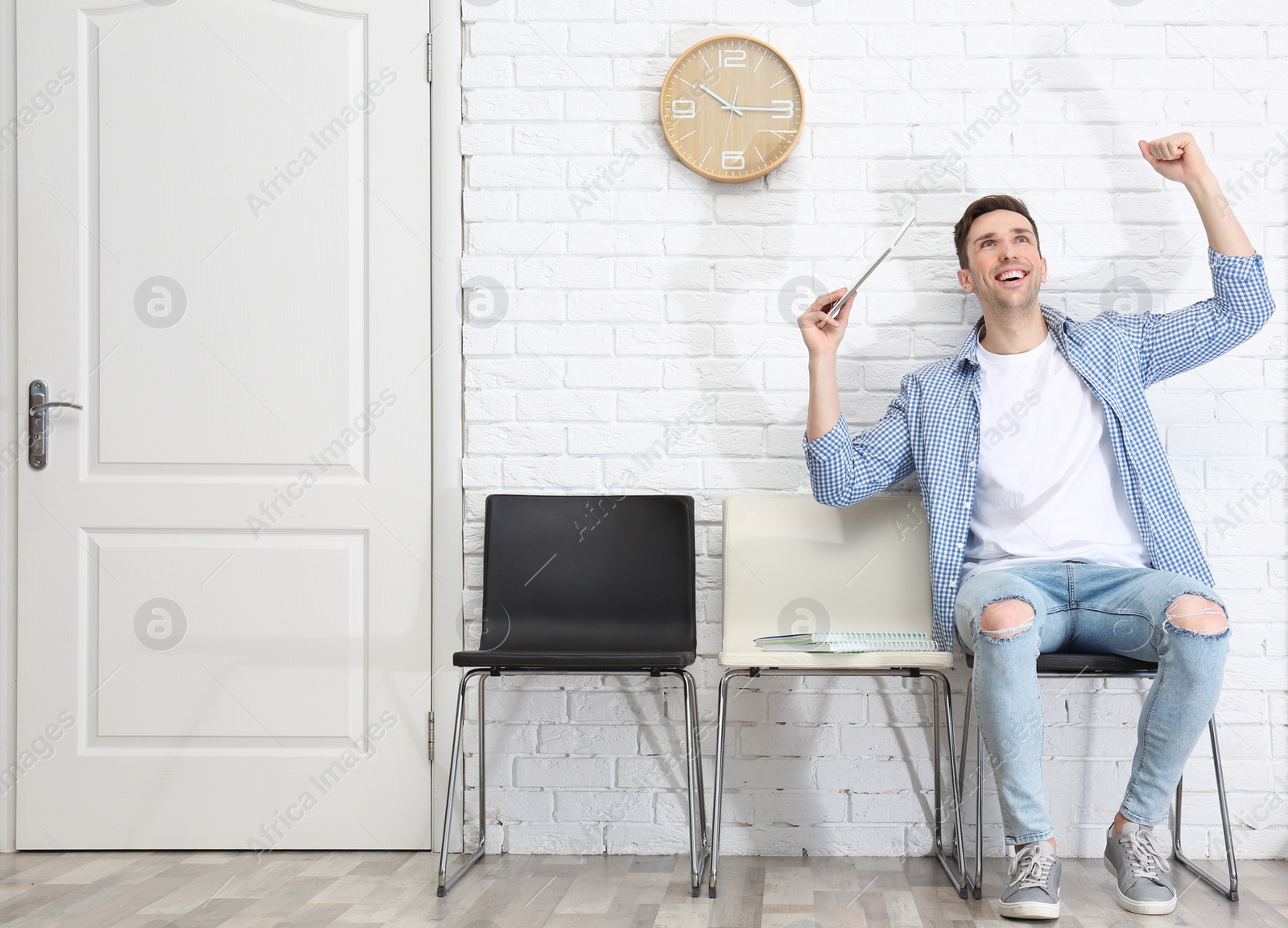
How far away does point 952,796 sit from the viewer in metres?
2.10

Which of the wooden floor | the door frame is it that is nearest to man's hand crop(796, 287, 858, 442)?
the door frame

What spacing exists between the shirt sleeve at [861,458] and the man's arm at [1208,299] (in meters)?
0.50

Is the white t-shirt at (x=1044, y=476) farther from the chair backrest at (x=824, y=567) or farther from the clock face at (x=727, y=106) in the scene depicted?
the clock face at (x=727, y=106)

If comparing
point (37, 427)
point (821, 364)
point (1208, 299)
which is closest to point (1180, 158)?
point (1208, 299)

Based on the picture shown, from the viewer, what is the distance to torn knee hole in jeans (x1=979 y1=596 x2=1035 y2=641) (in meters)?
1.66

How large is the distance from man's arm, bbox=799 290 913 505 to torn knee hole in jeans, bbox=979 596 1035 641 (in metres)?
0.40

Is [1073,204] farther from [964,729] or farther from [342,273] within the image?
[342,273]

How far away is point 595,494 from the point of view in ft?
7.11

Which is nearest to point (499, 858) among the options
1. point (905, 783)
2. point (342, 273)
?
point (905, 783)

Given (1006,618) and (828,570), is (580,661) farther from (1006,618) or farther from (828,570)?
(1006,618)

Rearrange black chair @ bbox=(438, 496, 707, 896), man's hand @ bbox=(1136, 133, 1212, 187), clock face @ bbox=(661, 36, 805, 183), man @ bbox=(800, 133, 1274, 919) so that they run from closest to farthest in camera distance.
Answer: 1. man @ bbox=(800, 133, 1274, 919)
2. man's hand @ bbox=(1136, 133, 1212, 187)
3. black chair @ bbox=(438, 496, 707, 896)
4. clock face @ bbox=(661, 36, 805, 183)

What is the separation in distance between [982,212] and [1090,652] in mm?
921

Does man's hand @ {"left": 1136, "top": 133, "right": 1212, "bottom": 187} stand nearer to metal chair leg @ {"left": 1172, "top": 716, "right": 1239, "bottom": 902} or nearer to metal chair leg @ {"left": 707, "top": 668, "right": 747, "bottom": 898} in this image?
metal chair leg @ {"left": 1172, "top": 716, "right": 1239, "bottom": 902}

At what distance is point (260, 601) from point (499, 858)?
792 mm
